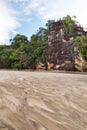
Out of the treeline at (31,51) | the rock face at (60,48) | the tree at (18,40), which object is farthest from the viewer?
the tree at (18,40)

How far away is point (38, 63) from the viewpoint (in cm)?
3597

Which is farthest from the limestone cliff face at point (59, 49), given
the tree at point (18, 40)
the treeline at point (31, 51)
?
the tree at point (18, 40)

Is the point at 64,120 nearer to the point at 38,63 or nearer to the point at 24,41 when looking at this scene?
the point at 38,63

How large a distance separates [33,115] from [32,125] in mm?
493


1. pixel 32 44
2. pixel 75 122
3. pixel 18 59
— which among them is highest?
pixel 32 44

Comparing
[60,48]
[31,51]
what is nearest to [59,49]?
[60,48]

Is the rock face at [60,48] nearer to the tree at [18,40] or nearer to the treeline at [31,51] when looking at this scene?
the treeline at [31,51]

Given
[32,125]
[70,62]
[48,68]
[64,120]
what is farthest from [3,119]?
[48,68]

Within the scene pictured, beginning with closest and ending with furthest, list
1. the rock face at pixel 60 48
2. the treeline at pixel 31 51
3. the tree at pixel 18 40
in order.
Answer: the rock face at pixel 60 48 → the treeline at pixel 31 51 → the tree at pixel 18 40

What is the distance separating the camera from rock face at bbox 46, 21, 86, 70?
32.3 metres

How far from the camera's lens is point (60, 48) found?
3375 cm

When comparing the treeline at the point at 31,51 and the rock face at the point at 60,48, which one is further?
the treeline at the point at 31,51

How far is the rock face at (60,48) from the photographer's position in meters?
32.3

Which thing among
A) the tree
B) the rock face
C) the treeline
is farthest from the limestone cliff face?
the tree
